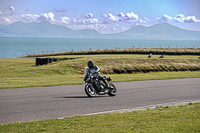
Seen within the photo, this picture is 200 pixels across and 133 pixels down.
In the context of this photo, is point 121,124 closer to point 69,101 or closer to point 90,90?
point 69,101

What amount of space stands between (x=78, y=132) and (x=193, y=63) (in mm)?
35245

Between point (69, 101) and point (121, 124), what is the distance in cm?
518

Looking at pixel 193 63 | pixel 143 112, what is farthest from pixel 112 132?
pixel 193 63

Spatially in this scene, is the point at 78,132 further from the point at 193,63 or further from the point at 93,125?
the point at 193,63

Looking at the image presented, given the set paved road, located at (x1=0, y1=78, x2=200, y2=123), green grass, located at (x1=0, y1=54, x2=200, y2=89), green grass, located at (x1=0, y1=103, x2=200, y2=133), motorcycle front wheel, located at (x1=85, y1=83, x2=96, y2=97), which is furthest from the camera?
green grass, located at (x1=0, y1=54, x2=200, y2=89)

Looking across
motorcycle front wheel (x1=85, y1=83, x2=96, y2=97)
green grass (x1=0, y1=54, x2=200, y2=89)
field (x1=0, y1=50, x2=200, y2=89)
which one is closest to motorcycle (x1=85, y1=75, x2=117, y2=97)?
motorcycle front wheel (x1=85, y1=83, x2=96, y2=97)

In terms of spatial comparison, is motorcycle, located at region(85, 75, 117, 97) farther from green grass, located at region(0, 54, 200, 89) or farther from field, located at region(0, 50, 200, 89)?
field, located at region(0, 50, 200, 89)

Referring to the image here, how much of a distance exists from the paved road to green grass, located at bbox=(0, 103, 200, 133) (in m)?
1.24

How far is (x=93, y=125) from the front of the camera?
8.65 m

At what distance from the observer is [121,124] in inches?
340

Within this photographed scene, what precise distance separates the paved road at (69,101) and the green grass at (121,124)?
1.24 metres

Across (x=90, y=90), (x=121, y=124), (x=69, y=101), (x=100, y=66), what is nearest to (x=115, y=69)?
(x=100, y=66)

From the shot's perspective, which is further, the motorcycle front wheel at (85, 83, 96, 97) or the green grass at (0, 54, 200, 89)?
the green grass at (0, 54, 200, 89)

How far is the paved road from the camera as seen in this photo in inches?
426
